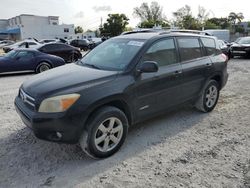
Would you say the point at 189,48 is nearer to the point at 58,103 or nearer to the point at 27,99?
the point at 58,103

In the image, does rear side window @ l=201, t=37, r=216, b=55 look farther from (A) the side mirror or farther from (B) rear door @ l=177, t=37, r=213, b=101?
(A) the side mirror

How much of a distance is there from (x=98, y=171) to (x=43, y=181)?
69 centimetres

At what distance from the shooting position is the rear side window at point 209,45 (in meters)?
5.40

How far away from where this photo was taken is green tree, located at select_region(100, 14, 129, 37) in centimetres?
5784

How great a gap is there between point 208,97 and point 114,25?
54.9m

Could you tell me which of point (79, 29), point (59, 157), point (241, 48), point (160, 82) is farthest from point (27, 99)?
point (79, 29)

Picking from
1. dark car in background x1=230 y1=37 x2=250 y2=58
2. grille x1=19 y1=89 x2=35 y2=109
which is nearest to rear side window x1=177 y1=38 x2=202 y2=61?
grille x1=19 y1=89 x2=35 y2=109

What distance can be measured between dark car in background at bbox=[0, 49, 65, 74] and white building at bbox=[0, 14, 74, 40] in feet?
204

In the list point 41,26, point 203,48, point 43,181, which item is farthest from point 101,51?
point 41,26

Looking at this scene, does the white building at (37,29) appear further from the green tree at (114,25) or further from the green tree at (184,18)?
the green tree at (184,18)

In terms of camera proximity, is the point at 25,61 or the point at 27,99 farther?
the point at 25,61

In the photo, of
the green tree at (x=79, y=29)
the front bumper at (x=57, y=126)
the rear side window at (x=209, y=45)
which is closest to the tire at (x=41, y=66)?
the rear side window at (x=209, y=45)

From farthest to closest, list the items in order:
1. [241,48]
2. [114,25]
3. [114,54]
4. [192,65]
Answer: [114,25] → [241,48] → [192,65] → [114,54]

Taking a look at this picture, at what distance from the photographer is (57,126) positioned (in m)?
3.27
